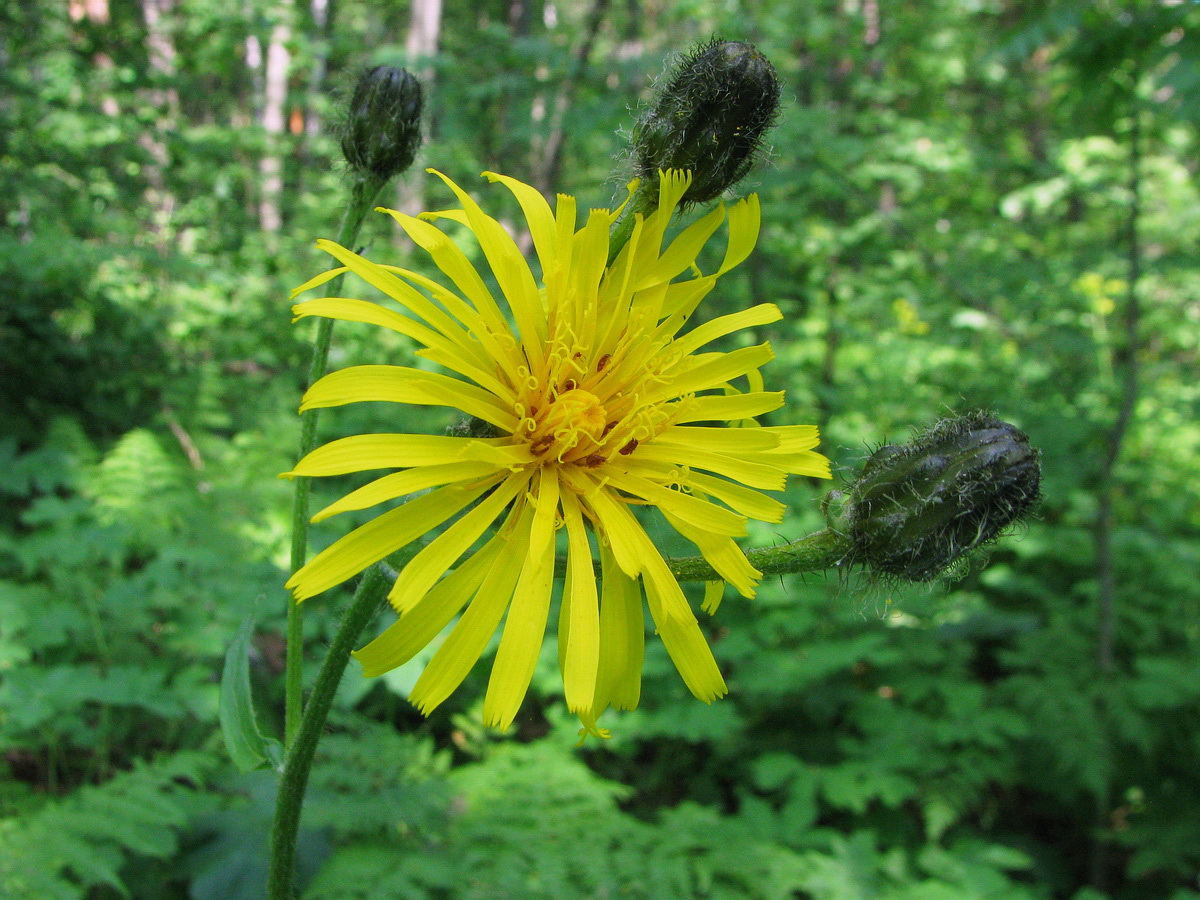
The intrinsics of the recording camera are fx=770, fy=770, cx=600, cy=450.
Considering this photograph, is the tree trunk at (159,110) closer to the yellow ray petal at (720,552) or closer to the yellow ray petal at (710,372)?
the yellow ray petal at (710,372)

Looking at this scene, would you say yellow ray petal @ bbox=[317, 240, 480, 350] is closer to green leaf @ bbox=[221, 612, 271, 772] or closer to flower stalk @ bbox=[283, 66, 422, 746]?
flower stalk @ bbox=[283, 66, 422, 746]

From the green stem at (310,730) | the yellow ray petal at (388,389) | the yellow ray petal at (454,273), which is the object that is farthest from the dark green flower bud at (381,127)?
the green stem at (310,730)

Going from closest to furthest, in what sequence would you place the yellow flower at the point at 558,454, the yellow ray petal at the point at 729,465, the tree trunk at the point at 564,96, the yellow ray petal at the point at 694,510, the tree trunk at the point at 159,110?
the yellow flower at the point at 558,454, the yellow ray petal at the point at 694,510, the yellow ray petal at the point at 729,465, the tree trunk at the point at 564,96, the tree trunk at the point at 159,110

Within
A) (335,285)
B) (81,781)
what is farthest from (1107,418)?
(81,781)

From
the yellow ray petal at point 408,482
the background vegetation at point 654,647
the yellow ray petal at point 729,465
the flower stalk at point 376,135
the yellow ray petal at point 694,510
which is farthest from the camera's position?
the background vegetation at point 654,647

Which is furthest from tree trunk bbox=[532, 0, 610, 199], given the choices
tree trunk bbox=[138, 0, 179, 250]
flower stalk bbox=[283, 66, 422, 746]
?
flower stalk bbox=[283, 66, 422, 746]

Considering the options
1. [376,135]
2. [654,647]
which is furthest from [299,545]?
[654,647]
